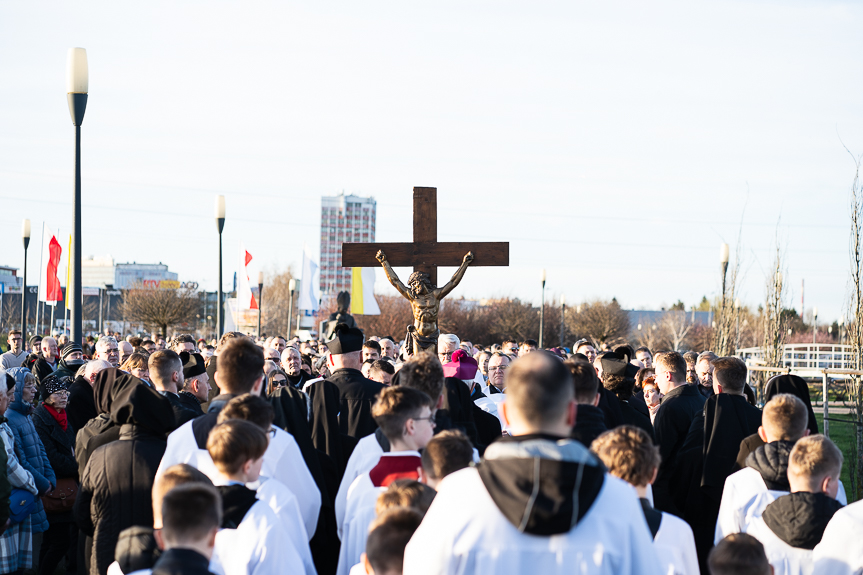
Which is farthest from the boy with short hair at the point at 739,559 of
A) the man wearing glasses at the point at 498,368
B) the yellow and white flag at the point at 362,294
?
the yellow and white flag at the point at 362,294

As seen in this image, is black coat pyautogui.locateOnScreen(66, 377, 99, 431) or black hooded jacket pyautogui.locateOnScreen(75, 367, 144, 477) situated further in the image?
black coat pyautogui.locateOnScreen(66, 377, 99, 431)

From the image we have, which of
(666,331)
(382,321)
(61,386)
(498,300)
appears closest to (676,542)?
(61,386)

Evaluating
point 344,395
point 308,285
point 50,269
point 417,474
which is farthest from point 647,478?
point 308,285

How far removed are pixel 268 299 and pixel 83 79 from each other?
→ 77694 millimetres

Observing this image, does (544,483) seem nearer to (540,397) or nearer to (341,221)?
(540,397)

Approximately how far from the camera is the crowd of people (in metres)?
2.45

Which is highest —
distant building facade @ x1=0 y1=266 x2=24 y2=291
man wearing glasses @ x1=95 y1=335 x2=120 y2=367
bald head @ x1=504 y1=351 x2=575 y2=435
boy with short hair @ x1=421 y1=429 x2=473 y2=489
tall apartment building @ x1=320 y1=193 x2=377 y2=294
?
tall apartment building @ x1=320 y1=193 x2=377 y2=294

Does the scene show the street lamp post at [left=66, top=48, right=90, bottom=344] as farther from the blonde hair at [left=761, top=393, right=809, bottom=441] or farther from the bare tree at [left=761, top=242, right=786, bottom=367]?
the bare tree at [left=761, top=242, right=786, bottom=367]

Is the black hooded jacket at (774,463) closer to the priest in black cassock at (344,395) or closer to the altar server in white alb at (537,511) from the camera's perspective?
the altar server in white alb at (537,511)

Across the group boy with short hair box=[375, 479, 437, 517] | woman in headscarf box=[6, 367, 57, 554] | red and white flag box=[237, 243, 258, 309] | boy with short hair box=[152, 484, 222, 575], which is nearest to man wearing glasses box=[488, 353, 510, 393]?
woman in headscarf box=[6, 367, 57, 554]

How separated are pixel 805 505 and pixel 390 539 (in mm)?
2197

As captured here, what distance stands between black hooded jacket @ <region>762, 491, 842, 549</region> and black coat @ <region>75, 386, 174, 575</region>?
352cm

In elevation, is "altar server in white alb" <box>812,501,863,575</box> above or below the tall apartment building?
below

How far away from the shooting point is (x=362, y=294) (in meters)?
20.7
